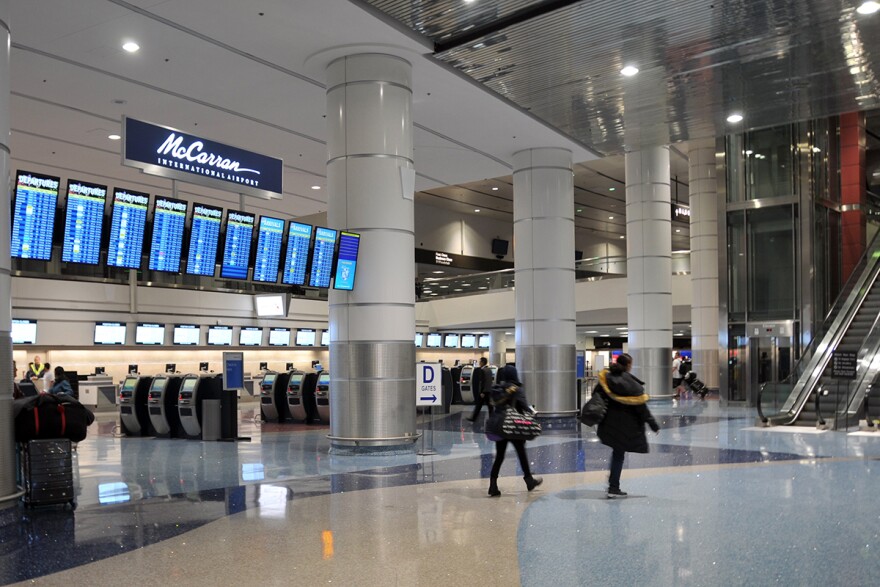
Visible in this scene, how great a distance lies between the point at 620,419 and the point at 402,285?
4.74 meters

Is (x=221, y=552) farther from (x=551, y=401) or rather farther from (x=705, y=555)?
(x=551, y=401)

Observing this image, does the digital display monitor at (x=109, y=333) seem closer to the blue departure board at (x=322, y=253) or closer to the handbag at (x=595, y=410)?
the blue departure board at (x=322, y=253)

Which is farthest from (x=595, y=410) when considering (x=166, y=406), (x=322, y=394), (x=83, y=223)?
(x=322, y=394)

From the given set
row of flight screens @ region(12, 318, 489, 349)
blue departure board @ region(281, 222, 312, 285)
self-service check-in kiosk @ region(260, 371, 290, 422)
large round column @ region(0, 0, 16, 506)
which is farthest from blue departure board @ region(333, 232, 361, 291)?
row of flight screens @ region(12, 318, 489, 349)

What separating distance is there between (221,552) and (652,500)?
13.6ft

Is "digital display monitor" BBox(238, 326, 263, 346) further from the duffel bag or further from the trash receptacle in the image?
the duffel bag

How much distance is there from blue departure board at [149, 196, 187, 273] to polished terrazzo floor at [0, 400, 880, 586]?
107 inches

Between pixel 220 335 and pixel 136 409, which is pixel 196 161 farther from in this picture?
pixel 220 335

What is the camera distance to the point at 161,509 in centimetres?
803

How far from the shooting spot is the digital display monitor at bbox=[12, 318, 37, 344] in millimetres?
22375

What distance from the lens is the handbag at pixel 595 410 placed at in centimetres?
838

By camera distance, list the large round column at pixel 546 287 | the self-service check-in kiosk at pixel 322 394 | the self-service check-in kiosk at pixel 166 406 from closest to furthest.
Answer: the self-service check-in kiosk at pixel 166 406 < the large round column at pixel 546 287 < the self-service check-in kiosk at pixel 322 394

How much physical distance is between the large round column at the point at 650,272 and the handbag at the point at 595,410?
15.9 m

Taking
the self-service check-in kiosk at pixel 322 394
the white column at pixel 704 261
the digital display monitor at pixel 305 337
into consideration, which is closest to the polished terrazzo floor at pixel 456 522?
the self-service check-in kiosk at pixel 322 394
